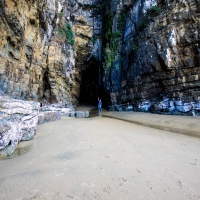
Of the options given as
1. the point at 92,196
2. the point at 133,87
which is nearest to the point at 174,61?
the point at 133,87

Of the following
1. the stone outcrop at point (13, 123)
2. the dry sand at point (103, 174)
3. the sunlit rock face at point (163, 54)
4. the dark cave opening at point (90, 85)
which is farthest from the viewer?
the dark cave opening at point (90, 85)

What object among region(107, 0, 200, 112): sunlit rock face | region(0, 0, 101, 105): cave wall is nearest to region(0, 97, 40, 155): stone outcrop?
region(0, 0, 101, 105): cave wall

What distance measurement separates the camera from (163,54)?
9.95m

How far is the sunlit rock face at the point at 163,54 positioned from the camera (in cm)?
876

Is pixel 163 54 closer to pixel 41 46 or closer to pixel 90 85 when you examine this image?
pixel 41 46

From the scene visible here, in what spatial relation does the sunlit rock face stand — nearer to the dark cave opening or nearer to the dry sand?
the dry sand

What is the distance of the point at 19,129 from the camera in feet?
11.7

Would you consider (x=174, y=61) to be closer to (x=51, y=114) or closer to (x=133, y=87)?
(x=133, y=87)

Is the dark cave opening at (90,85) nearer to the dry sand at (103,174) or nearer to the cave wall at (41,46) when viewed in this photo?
the cave wall at (41,46)

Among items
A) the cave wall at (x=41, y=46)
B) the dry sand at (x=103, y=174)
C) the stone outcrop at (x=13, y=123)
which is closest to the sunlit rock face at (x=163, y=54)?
the cave wall at (x=41, y=46)

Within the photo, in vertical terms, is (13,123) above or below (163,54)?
below

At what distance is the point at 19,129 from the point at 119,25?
17.5 metres

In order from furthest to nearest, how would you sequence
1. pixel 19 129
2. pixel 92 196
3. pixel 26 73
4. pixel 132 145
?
pixel 26 73, pixel 19 129, pixel 132 145, pixel 92 196

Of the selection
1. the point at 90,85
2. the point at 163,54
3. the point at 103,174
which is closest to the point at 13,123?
the point at 103,174
